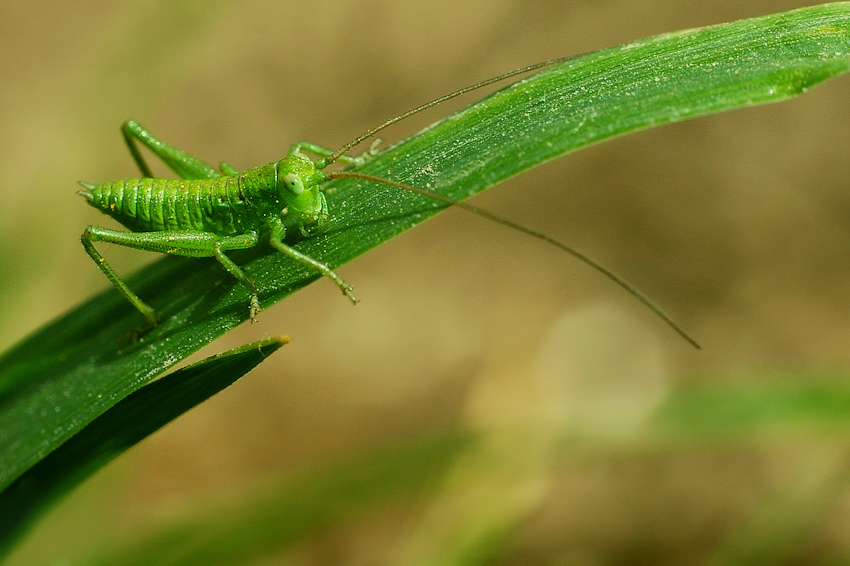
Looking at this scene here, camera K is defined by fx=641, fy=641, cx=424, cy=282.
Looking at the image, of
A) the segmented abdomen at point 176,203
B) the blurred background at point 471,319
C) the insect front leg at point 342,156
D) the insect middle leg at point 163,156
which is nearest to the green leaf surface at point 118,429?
the blurred background at point 471,319

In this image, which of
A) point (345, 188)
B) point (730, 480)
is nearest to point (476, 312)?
point (730, 480)

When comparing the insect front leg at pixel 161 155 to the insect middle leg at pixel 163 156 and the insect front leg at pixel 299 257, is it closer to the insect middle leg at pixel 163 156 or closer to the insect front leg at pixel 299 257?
the insect middle leg at pixel 163 156

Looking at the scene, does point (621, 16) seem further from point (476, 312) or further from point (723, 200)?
point (476, 312)

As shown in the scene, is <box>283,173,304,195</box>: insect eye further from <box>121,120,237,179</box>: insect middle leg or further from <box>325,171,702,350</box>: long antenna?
<box>121,120,237,179</box>: insect middle leg

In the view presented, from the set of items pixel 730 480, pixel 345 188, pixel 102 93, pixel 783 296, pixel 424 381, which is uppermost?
pixel 102 93

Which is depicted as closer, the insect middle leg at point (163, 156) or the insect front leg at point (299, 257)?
the insect front leg at point (299, 257)

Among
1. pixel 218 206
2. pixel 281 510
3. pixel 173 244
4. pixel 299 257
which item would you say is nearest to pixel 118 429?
pixel 299 257

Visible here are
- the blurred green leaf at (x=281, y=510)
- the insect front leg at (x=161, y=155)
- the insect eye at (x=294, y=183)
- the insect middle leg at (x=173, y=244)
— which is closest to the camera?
the insect middle leg at (x=173, y=244)
